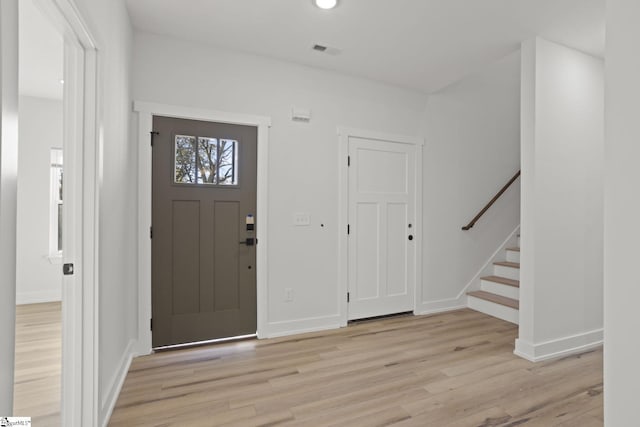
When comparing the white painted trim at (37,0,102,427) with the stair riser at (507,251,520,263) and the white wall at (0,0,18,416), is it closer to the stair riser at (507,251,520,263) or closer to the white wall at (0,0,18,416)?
the white wall at (0,0,18,416)

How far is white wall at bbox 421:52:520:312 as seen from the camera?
3.85 meters

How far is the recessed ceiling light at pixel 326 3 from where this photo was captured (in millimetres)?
2215

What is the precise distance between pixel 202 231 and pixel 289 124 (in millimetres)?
1347

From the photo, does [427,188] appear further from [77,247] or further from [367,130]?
[77,247]

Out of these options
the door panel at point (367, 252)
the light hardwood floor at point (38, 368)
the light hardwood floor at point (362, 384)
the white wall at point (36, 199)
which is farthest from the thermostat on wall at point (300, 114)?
the white wall at point (36, 199)

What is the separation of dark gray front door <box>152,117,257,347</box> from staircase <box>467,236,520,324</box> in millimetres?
2814

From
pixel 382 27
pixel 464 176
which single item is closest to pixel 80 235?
pixel 382 27

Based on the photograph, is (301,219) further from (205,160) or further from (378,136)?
(378,136)

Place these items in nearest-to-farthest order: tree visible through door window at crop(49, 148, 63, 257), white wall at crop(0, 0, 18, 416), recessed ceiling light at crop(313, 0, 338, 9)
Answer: white wall at crop(0, 0, 18, 416) < recessed ceiling light at crop(313, 0, 338, 9) < tree visible through door window at crop(49, 148, 63, 257)

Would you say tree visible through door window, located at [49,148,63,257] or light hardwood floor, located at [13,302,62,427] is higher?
tree visible through door window, located at [49,148,63,257]

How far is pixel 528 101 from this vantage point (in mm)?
2709

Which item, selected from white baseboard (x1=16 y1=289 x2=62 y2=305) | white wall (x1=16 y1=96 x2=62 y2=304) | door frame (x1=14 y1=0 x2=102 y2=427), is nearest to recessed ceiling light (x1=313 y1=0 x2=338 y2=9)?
door frame (x1=14 y1=0 x2=102 y2=427)

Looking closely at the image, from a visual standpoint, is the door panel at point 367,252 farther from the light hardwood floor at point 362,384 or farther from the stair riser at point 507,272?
the stair riser at point 507,272

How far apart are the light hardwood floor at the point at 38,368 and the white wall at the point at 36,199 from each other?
49 centimetres
